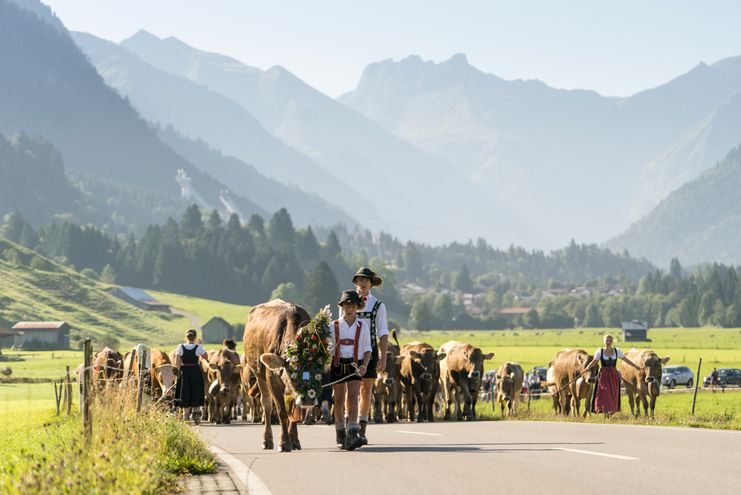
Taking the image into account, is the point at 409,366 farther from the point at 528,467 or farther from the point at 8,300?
the point at 8,300

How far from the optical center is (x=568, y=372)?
1438 inches

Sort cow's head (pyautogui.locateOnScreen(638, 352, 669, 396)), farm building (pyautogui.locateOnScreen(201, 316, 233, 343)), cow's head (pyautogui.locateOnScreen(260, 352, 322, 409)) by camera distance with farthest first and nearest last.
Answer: farm building (pyautogui.locateOnScreen(201, 316, 233, 343))
cow's head (pyautogui.locateOnScreen(638, 352, 669, 396))
cow's head (pyautogui.locateOnScreen(260, 352, 322, 409))

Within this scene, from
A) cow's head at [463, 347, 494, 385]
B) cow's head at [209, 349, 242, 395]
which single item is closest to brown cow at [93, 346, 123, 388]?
cow's head at [209, 349, 242, 395]

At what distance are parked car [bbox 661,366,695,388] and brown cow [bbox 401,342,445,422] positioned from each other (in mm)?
48602

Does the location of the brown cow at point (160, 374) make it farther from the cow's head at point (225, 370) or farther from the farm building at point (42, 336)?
the farm building at point (42, 336)

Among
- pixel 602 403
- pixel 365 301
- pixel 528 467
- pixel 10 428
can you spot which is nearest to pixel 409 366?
pixel 602 403

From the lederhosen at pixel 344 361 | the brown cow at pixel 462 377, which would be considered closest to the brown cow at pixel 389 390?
the brown cow at pixel 462 377

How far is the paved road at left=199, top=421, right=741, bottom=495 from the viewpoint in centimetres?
1274

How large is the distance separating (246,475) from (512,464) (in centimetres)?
319

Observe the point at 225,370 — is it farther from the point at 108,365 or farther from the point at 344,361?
the point at 344,361

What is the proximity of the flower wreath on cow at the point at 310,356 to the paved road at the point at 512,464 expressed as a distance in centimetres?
97

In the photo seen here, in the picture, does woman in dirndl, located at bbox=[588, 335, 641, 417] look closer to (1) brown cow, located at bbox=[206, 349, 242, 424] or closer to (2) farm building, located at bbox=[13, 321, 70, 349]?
(1) brown cow, located at bbox=[206, 349, 242, 424]

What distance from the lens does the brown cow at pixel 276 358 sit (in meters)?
17.2

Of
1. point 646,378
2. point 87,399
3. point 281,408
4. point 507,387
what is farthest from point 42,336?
point 87,399
